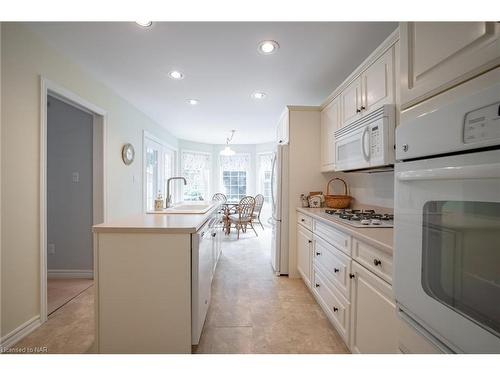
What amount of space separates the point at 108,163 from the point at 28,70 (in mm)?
1274

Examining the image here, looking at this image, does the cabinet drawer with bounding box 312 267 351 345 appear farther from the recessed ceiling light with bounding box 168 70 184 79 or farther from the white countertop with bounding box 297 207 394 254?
the recessed ceiling light with bounding box 168 70 184 79

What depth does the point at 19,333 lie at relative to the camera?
1.70m

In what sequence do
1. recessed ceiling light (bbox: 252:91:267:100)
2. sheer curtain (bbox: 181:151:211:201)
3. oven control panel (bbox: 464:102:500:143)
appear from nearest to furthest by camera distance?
oven control panel (bbox: 464:102:500:143), recessed ceiling light (bbox: 252:91:267:100), sheer curtain (bbox: 181:151:211:201)

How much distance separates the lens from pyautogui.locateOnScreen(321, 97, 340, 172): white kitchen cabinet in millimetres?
2559

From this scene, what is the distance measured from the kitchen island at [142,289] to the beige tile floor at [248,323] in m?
0.33

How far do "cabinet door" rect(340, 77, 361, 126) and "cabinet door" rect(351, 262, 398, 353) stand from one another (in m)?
1.43

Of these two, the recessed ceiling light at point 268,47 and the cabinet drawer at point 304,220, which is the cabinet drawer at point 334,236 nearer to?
the cabinet drawer at point 304,220

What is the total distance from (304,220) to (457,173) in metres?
2.13

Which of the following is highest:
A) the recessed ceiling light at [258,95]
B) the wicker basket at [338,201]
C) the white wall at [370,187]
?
the recessed ceiling light at [258,95]

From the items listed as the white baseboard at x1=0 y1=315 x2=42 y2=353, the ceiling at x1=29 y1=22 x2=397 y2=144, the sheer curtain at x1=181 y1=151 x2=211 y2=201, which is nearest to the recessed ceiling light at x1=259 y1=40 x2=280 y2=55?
the ceiling at x1=29 y1=22 x2=397 y2=144

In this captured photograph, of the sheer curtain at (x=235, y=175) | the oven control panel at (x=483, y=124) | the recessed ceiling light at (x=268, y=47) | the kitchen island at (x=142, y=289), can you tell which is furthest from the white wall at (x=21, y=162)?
the sheer curtain at (x=235, y=175)

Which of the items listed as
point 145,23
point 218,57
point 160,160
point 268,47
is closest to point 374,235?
point 268,47

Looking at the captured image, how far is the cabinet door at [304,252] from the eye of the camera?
2.46 metres

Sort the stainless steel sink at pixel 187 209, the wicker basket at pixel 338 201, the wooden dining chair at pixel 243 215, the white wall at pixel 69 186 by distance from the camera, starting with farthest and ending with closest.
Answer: the wooden dining chair at pixel 243 215 → the white wall at pixel 69 186 → the wicker basket at pixel 338 201 → the stainless steel sink at pixel 187 209
